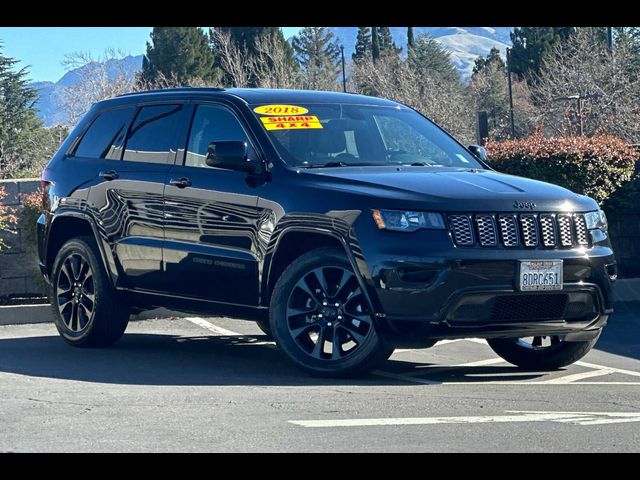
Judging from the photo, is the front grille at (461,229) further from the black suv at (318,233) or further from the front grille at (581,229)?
the front grille at (581,229)

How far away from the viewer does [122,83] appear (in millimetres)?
53812

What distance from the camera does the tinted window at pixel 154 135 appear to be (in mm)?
9461

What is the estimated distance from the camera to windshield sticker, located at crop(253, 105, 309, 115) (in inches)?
356

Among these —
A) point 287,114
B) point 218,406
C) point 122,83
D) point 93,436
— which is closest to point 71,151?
point 287,114

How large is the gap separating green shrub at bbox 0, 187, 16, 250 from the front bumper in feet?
18.8

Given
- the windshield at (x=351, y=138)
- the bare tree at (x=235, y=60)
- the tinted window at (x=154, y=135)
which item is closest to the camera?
the windshield at (x=351, y=138)

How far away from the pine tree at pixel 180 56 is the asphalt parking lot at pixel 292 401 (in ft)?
175

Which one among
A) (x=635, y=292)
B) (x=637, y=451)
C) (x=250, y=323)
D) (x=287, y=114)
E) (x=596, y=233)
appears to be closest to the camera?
(x=637, y=451)

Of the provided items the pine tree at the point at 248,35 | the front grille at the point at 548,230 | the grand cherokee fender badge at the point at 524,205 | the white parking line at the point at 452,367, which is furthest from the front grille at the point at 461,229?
the pine tree at the point at 248,35

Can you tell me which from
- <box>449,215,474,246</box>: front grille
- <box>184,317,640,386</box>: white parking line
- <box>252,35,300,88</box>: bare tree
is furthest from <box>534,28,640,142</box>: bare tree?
<box>449,215,474,246</box>: front grille

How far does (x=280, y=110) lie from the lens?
29.9ft

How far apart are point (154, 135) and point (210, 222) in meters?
1.16

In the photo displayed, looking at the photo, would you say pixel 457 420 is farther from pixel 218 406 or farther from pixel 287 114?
pixel 287 114
